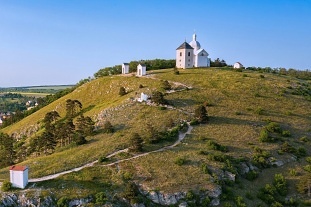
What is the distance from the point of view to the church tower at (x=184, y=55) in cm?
10112

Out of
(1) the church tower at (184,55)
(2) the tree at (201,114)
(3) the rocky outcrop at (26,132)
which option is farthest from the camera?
(1) the church tower at (184,55)

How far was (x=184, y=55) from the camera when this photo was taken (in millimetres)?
102375

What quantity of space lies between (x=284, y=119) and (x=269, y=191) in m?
26.8

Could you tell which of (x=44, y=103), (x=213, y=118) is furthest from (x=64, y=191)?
(x=44, y=103)

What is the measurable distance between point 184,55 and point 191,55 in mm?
2957

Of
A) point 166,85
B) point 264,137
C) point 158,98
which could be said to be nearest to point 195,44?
point 166,85

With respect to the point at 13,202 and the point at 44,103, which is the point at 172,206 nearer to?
the point at 13,202

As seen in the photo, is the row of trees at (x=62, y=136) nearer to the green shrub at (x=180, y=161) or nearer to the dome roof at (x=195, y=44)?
the green shrub at (x=180, y=161)

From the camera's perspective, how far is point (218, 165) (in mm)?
49531

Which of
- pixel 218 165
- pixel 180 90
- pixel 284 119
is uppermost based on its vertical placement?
pixel 180 90

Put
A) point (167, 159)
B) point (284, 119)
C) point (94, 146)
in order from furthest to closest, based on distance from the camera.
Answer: point (284, 119) → point (94, 146) → point (167, 159)

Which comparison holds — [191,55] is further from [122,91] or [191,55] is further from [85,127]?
[85,127]

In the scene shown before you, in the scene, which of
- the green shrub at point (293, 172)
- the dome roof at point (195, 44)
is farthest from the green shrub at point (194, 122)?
the dome roof at point (195, 44)

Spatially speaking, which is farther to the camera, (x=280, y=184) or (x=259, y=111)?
(x=259, y=111)
